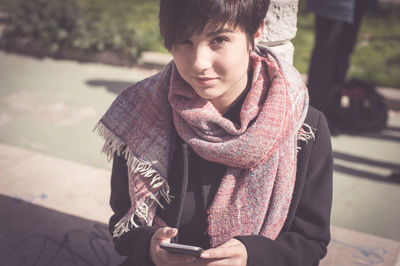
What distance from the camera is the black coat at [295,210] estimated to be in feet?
4.51

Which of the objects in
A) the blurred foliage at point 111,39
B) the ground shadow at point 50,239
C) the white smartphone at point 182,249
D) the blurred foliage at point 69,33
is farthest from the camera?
the blurred foliage at point 69,33

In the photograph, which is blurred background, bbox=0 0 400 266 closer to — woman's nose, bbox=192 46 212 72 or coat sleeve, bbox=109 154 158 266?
coat sleeve, bbox=109 154 158 266

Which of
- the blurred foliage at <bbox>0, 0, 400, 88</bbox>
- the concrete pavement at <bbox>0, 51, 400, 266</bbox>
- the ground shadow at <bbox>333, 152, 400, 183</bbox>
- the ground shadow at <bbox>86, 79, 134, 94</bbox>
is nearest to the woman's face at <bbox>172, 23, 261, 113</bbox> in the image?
the concrete pavement at <bbox>0, 51, 400, 266</bbox>

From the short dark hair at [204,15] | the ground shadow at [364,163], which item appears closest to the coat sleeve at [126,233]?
the short dark hair at [204,15]

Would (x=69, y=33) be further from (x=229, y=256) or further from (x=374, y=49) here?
(x=229, y=256)

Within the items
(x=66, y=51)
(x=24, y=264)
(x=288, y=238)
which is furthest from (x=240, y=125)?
(x=66, y=51)

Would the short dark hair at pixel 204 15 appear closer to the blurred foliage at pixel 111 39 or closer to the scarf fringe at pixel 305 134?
the scarf fringe at pixel 305 134

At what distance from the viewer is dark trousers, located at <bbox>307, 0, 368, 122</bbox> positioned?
388 cm

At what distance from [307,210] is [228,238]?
12.6 inches

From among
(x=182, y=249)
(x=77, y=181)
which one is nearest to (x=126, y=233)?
(x=182, y=249)

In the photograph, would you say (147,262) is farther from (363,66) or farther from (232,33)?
(363,66)

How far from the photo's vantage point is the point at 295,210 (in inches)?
56.1

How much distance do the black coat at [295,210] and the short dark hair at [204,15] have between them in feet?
1.43

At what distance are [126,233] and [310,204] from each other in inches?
29.2
